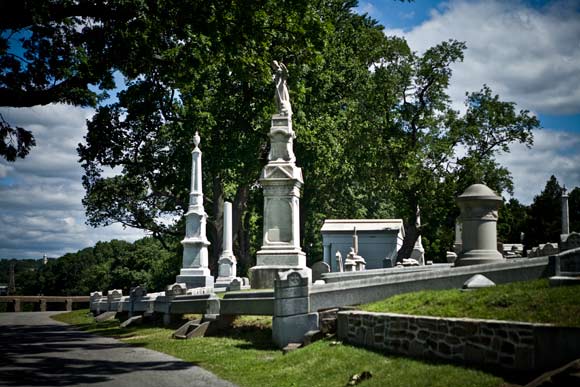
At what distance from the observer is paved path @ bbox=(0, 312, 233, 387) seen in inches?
473

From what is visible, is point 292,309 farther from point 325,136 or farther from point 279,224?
point 325,136

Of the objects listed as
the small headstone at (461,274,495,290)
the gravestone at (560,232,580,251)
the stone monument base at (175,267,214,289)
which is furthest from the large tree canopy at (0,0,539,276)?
the small headstone at (461,274,495,290)

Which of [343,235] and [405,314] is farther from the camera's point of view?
[343,235]

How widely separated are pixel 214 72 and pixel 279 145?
13784mm

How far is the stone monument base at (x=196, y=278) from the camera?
30.5m

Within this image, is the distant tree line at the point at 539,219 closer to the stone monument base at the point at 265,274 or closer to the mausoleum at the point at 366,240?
the mausoleum at the point at 366,240

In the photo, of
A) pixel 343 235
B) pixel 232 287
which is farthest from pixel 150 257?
pixel 232 287

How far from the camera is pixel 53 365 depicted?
571 inches

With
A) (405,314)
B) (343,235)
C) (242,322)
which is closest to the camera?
(405,314)

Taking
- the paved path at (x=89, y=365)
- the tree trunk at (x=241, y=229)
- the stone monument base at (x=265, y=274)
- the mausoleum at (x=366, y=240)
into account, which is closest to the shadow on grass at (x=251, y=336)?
the paved path at (x=89, y=365)

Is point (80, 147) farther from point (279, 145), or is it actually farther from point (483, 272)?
point (483, 272)

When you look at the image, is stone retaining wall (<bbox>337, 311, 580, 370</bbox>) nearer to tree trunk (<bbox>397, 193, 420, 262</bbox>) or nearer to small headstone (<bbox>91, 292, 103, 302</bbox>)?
small headstone (<bbox>91, 292, 103, 302</bbox>)

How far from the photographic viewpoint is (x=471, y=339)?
30.5 feet

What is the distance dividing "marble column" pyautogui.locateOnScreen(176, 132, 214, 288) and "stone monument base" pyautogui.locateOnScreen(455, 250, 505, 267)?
1645 cm
